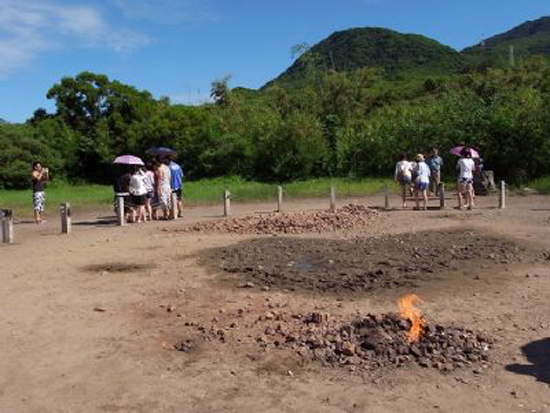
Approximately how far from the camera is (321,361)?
246 inches

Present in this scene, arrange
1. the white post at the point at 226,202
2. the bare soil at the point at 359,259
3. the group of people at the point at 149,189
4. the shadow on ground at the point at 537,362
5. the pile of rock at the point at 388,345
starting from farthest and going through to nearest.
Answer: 1. the white post at the point at 226,202
2. the group of people at the point at 149,189
3. the bare soil at the point at 359,259
4. the pile of rock at the point at 388,345
5. the shadow on ground at the point at 537,362

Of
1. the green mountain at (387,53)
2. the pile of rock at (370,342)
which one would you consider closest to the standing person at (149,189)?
the pile of rock at (370,342)

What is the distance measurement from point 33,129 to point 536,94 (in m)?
27.0

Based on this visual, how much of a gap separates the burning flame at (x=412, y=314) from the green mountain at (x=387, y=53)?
222ft

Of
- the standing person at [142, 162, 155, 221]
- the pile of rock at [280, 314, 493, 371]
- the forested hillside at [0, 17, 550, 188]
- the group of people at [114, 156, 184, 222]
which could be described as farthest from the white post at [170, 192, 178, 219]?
the forested hillside at [0, 17, 550, 188]

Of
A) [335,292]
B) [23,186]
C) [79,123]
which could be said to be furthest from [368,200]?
[79,123]

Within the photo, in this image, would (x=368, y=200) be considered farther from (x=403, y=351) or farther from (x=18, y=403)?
(x=18, y=403)

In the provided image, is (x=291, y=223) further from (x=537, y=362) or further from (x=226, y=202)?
(x=537, y=362)

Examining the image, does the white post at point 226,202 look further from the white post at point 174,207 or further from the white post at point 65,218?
the white post at point 65,218

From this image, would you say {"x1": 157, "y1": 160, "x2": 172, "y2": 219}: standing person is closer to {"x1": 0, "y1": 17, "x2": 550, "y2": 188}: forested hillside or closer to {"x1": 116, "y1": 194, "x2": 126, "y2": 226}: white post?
{"x1": 116, "y1": 194, "x2": 126, "y2": 226}: white post

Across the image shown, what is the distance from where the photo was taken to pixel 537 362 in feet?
20.0

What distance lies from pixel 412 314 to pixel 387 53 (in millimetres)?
97391

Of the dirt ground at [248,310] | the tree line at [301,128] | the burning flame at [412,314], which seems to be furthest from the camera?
the tree line at [301,128]

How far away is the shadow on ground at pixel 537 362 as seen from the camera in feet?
19.1
